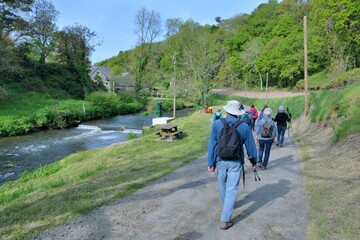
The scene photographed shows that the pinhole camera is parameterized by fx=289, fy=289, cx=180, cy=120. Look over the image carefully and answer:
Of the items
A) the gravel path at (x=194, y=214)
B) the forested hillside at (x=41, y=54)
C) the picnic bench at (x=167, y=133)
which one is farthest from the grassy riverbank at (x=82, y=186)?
the forested hillside at (x=41, y=54)

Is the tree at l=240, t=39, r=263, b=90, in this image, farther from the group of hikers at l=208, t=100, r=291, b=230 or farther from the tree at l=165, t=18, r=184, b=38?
the group of hikers at l=208, t=100, r=291, b=230

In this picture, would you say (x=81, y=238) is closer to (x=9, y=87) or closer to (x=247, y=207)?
(x=247, y=207)

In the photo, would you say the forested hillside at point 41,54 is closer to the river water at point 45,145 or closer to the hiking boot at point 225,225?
the river water at point 45,145

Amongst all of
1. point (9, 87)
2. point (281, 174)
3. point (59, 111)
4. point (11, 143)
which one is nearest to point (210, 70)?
point (59, 111)

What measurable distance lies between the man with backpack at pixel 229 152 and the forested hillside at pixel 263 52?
2223 centimetres

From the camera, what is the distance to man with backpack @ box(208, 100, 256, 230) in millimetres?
4312

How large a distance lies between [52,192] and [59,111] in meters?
22.8

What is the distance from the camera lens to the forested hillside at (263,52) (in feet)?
108

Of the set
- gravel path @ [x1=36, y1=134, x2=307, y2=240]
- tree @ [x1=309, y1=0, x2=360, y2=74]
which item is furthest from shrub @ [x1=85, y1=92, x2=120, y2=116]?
gravel path @ [x1=36, y1=134, x2=307, y2=240]

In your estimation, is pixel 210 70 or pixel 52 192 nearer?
pixel 52 192

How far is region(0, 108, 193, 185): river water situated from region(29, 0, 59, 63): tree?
22689 millimetres

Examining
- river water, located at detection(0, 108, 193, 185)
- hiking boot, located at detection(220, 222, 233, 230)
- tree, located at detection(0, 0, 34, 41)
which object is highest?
tree, located at detection(0, 0, 34, 41)

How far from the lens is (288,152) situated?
10.9 m

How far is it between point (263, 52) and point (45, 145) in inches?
1867
